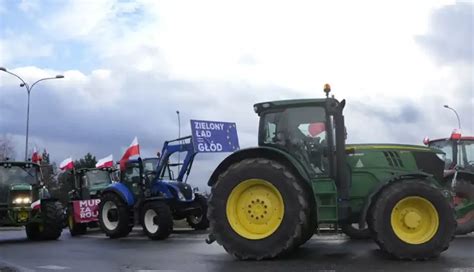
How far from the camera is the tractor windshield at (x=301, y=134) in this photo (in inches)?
344

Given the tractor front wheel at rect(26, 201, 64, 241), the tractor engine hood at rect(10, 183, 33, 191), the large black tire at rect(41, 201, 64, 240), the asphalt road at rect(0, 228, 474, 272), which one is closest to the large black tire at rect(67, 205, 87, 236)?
the tractor front wheel at rect(26, 201, 64, 241)

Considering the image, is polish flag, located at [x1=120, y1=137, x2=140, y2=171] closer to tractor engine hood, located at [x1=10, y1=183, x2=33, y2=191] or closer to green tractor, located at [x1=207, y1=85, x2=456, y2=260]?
tractor engine hood, located at [x1=10, y1=183, x2=33, y2=191]

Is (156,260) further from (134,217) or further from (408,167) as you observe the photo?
(134,217)

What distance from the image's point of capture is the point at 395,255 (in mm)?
8008

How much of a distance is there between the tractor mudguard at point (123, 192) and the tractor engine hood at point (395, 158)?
864 centimetres

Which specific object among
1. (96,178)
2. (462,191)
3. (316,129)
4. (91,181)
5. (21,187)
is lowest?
(462,191)

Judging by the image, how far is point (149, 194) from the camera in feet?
51.9

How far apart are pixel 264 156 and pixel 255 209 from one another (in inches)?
33.6

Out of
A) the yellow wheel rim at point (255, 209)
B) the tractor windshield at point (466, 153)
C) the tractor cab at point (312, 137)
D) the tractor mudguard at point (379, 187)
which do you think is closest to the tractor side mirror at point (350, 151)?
the tractor cab at point (312, 137)

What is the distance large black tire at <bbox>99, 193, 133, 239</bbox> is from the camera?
1561 centimetres

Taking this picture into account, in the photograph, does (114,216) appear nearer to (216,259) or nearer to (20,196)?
(20,196)

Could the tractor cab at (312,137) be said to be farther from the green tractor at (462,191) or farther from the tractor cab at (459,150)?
the tractor cab at (459,150)

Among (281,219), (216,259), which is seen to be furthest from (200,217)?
(281,219)

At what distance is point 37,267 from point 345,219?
491cm
